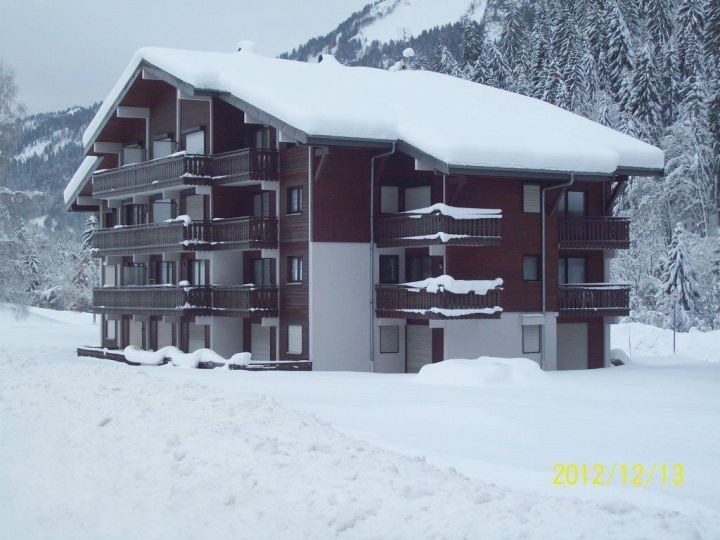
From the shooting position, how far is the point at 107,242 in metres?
49.9

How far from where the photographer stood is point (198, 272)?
4494 centimetres

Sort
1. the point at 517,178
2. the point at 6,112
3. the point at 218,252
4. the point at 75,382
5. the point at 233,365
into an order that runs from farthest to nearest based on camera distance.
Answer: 1. the point at 6,112
2. the point at 218,252
3. the point at 517,178
4. the point at 233,365
5. the point at 75,382

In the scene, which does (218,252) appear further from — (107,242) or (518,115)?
(518,115)

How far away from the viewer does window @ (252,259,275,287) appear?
41312 millimetres

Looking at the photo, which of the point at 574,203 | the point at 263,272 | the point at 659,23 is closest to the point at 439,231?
the point at 263,272

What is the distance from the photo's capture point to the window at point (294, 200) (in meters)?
40.0

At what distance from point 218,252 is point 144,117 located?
9.83 m

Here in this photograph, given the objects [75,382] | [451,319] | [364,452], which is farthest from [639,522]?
[451,319]

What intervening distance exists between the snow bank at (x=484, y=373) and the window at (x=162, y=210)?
18.2 m

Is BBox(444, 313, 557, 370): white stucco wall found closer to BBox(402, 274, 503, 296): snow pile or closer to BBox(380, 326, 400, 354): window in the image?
BBox(402, 274, 503, 296): snow pile

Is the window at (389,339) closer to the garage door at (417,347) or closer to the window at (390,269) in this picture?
the garage door at (417,347)

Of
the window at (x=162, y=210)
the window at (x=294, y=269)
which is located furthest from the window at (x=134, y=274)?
the window at (x=294, y=269)

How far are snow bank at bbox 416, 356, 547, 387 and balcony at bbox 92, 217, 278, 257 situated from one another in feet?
32.3

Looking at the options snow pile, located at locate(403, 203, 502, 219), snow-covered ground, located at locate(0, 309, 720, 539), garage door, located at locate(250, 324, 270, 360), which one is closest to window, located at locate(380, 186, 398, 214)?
snow pile, located at locate(403, 203, 502, 219)
